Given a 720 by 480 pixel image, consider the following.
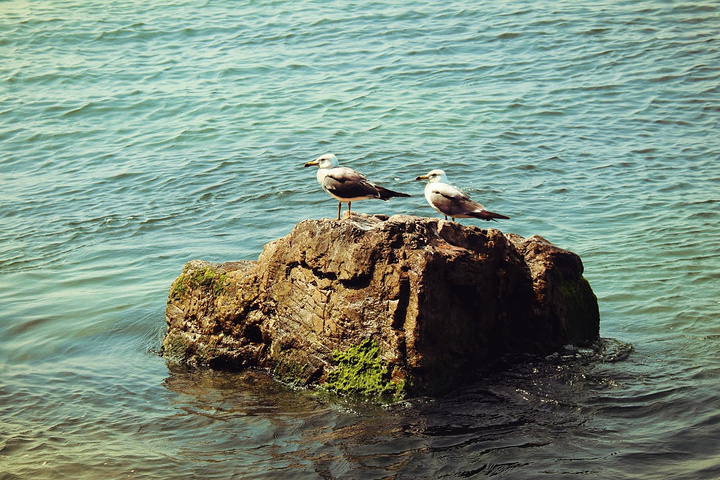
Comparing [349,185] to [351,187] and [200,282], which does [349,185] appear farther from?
[200,282]

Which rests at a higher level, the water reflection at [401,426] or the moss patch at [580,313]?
the moss patch at [580,313]

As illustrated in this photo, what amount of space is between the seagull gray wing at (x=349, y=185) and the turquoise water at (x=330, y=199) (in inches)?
81.8

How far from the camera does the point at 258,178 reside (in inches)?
476

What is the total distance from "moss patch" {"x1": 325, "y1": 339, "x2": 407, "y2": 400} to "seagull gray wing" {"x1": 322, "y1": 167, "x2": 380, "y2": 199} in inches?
80.4

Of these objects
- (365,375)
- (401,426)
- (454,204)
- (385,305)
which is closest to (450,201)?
(454,204)

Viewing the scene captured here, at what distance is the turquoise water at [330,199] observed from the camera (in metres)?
5.53

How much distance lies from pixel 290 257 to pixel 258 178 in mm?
5789

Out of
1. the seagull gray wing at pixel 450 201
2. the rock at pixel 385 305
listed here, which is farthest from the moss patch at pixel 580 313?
the seagull gray wing at pixel 450 201

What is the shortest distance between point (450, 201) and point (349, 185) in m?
1.02

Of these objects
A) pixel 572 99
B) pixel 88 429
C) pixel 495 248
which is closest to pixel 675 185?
pixel 572 99

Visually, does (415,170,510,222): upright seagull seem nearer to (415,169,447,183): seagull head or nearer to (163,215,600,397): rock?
(415,169,447,183): seagull head

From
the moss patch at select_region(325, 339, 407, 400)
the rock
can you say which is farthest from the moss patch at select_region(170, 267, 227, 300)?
the moss patch at select_region(325, 339, 407, 400)

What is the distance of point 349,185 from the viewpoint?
25.1 ft

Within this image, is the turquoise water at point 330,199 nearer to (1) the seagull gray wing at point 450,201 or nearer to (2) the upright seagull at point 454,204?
(2) the upright seagull at point 454,204
